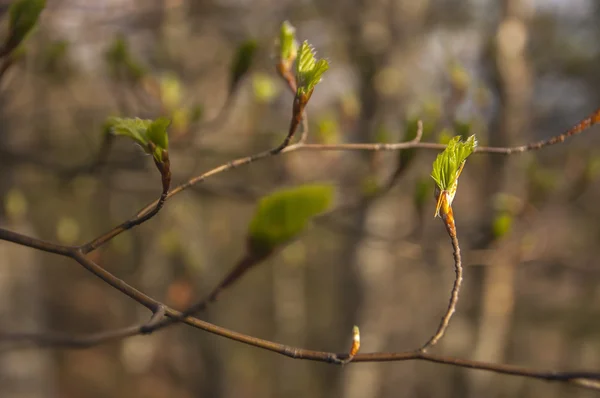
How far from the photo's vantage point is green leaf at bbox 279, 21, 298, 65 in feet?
3.55

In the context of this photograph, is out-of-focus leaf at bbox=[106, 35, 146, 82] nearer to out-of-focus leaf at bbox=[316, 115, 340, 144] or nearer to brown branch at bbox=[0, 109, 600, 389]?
out-of-focus leaf at bbox=[316, 115, 340, 144]

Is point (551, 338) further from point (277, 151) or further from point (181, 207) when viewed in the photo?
point (277, 151)

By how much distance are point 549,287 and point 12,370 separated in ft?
28.3

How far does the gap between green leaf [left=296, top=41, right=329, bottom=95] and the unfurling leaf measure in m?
0.23

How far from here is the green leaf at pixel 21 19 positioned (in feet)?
3.16

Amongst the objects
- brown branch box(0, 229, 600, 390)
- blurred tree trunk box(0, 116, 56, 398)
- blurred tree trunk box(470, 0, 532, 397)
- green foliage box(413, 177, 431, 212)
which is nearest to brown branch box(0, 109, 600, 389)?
brown branch box(0, 229, 600, 390)

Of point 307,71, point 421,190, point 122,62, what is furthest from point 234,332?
point 122,62

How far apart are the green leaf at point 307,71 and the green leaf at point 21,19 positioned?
1.74 feet

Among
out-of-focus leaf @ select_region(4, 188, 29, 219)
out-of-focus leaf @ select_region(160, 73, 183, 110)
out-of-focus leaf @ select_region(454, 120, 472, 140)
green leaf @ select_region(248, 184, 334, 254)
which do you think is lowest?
green leaf @ select_region(248, 184, 334, 254)

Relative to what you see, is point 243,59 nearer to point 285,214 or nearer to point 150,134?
point 150,134

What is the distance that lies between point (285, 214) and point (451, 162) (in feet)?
0.92

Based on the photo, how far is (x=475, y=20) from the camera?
559 centimetres

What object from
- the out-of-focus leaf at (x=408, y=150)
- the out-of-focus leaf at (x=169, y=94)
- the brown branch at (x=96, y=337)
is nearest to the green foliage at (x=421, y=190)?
the out-of-focus leaf at (x=408, y=150)

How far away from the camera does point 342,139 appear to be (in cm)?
221
